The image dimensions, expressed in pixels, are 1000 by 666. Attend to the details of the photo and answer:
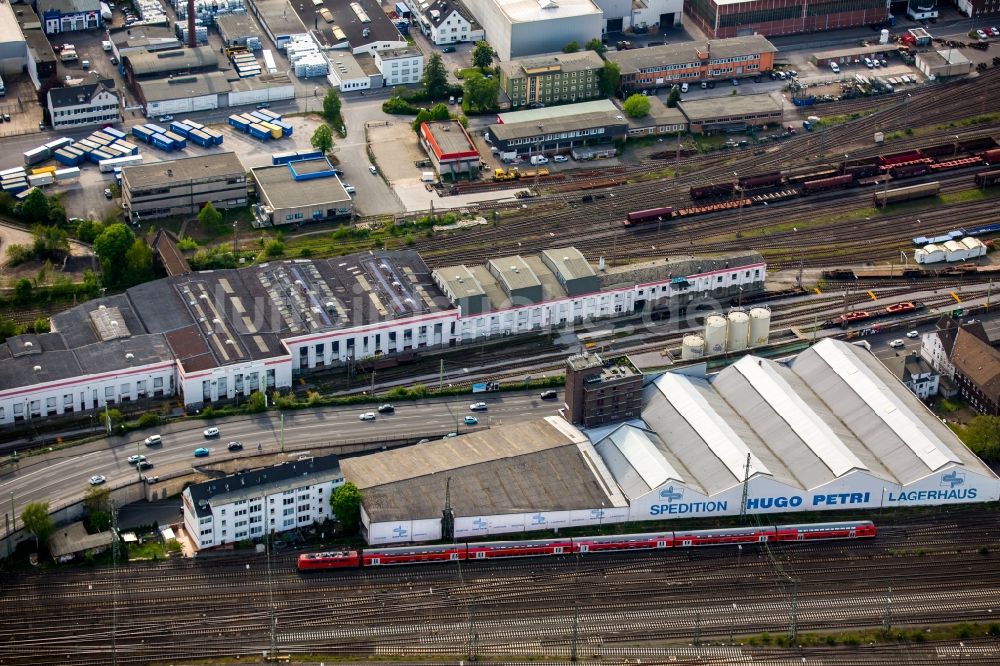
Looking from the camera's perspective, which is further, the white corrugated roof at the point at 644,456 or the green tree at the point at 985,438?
the green tree at the point at 985,438

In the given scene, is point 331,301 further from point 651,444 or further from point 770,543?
point 770,543

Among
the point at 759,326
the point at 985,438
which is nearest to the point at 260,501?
the point at 759,326

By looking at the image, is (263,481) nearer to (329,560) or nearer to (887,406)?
(329,560)

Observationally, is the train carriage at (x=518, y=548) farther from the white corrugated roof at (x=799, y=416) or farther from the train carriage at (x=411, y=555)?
the white corrugated roof at (x=799, y=416)

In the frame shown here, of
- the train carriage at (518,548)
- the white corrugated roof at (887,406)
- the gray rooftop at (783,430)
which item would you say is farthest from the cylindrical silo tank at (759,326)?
the train carriage at (518,548)

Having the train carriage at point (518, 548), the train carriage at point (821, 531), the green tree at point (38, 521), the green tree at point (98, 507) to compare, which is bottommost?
the train carriage at point (821, 531)

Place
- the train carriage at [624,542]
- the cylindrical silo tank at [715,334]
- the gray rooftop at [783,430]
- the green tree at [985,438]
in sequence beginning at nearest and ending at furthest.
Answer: the train carriage at [624,542]
the gray rooftop at [783,430]
the green tree at [985,438]
the cylindrical silo tank at [715,334]
